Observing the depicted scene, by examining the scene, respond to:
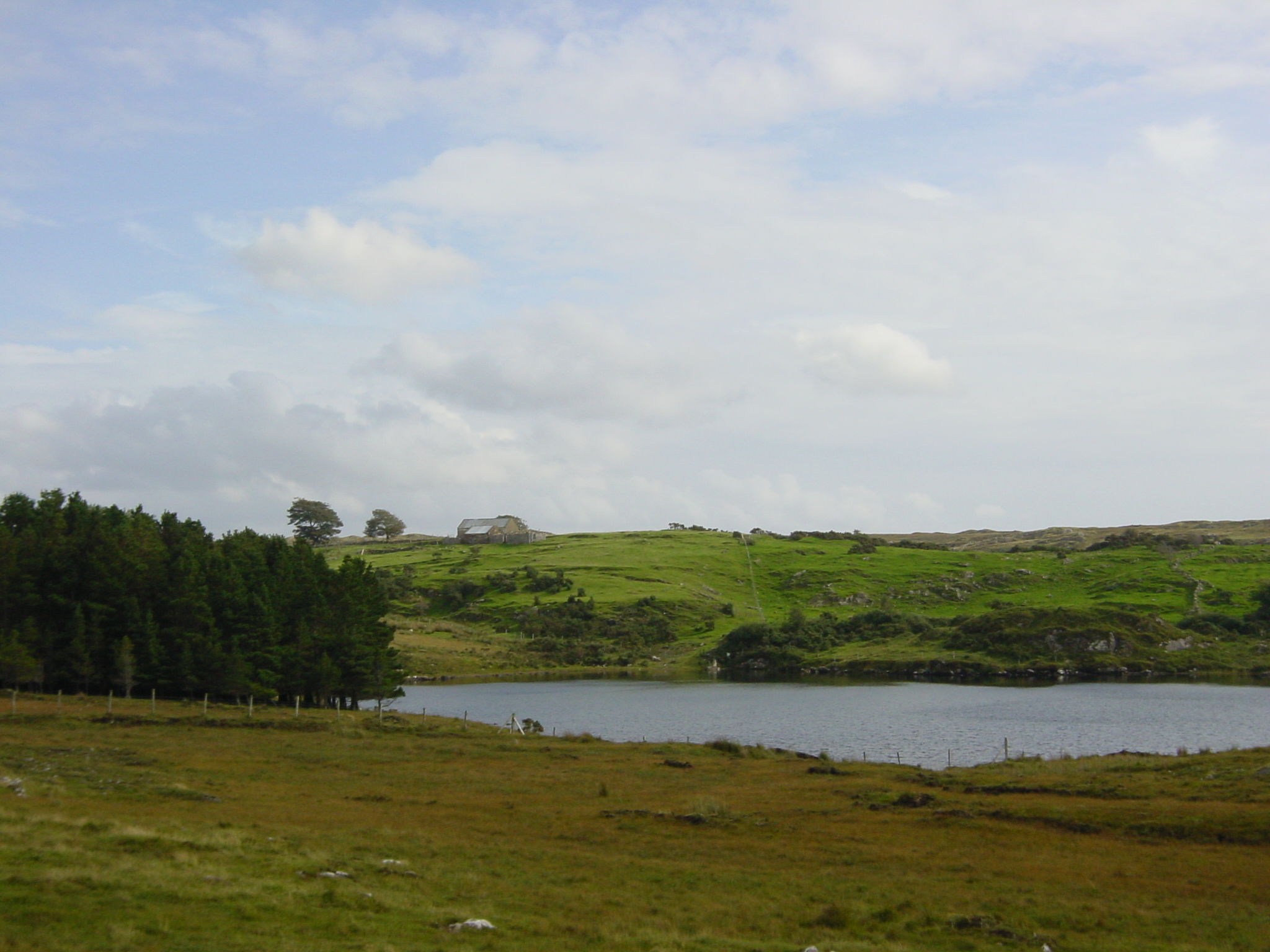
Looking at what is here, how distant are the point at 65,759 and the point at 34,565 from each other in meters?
45.1

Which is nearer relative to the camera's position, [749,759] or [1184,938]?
[1184,938]

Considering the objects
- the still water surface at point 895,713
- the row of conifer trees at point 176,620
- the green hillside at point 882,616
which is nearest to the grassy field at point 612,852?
the still water surface at point 895,713

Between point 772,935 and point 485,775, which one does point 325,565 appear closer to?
point 485,775

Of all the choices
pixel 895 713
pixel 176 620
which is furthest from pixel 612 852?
pixel 895 713

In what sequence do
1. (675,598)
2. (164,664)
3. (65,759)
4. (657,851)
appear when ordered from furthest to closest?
1. (675,598)
2. (164,664)
3. (65,759)
4. (657,851)

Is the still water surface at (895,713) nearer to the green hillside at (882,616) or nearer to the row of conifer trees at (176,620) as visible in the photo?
the row of conifer trees at (176,620)

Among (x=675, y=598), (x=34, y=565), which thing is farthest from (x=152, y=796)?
(x=675, y=598)

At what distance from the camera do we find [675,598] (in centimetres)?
17850

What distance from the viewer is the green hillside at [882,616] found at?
132750 millimetres

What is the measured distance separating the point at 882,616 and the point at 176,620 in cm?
11398

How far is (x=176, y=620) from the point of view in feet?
267

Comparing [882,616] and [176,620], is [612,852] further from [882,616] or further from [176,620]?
[882,616]

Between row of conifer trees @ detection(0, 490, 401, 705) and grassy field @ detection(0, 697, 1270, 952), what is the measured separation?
2206 centimetres

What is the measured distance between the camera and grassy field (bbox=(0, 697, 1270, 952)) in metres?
20.6
